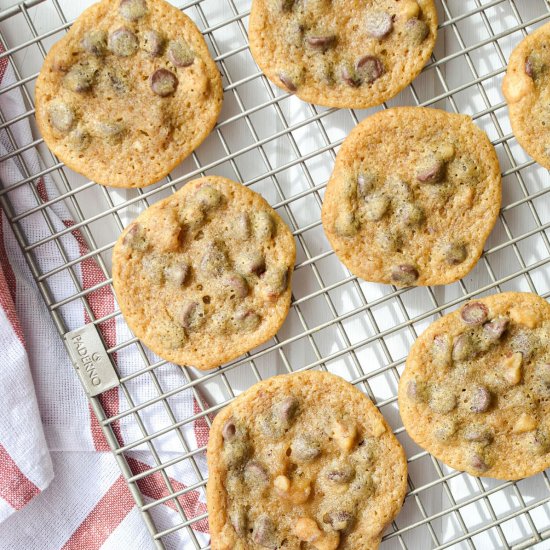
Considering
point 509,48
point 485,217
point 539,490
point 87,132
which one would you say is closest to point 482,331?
point 485,217

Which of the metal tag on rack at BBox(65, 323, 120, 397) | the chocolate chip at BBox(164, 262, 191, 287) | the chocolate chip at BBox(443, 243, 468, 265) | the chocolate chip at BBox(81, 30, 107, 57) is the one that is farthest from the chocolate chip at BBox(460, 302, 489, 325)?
the chocolate chip at BBox(81, 30, 107, 57)

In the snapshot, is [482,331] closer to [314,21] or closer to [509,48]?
[509,48]

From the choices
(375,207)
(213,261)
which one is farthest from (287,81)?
(213,261)

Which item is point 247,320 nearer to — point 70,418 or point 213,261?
point 213,261

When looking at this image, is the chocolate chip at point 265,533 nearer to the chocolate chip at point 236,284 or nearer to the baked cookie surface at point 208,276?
the baked cookie surface at point 208,276

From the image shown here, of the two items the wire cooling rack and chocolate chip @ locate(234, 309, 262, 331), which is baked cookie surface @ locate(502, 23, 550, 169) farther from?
chocolate chip @ locate(234, 309, 262, 331)
